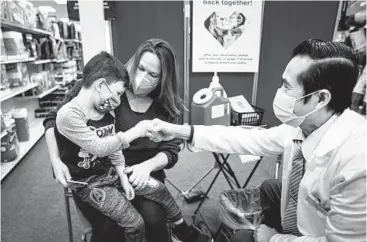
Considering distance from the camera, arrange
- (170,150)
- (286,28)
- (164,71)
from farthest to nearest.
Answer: (286,28), (170,150), (164,71)

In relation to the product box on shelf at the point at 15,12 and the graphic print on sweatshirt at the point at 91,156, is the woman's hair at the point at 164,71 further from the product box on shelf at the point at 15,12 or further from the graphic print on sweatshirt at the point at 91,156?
the product box on shelf at the point at 15,12

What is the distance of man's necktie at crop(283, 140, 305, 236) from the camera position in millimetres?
1129

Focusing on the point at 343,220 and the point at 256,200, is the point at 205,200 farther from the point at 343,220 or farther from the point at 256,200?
the point at 343,220

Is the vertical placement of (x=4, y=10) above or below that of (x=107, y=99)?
above

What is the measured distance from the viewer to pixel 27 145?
341 cm

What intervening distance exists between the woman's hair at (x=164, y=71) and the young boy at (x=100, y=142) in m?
0.20

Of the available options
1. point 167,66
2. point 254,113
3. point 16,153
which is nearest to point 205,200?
point 254,113

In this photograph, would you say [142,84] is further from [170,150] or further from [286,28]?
[286,28]

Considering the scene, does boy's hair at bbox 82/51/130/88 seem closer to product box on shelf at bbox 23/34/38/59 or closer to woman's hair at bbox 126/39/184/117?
woman's hair at bbox 126/39/184/117

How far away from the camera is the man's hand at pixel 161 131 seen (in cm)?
135

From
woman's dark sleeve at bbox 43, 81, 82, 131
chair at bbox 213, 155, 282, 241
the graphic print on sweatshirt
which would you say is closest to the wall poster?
chair at bbox 213, 155, 282, 241

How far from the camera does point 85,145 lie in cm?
113

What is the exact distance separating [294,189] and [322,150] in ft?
0.98

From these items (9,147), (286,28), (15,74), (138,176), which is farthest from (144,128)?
(15,74)
